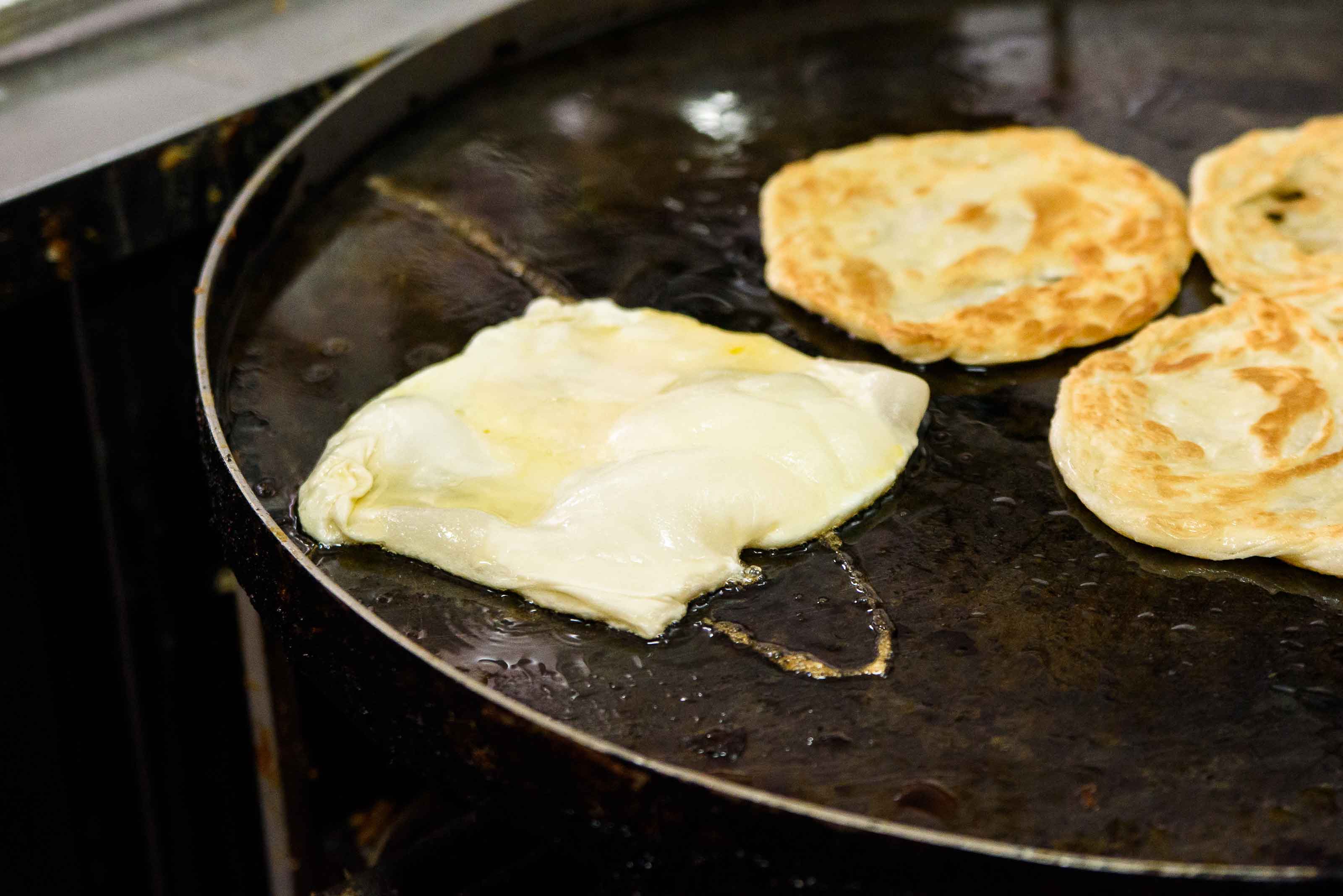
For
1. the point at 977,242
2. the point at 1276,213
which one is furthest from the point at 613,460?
the point at 1276,213

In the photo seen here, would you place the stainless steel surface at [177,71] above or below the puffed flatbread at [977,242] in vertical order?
above

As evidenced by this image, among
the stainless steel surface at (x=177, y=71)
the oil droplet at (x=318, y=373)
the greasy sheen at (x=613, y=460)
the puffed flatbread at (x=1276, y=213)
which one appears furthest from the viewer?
the stainless steel surface at (x=177, y=71)

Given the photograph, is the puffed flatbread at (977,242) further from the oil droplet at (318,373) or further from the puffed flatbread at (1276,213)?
the oil droplet at (318,373)

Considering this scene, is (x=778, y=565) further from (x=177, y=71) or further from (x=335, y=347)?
(x=177, y=71)

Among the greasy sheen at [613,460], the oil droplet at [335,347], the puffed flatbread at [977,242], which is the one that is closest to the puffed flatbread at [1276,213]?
the puffed flatbread at [977,242]

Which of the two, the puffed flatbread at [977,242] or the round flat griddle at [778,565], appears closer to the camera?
the round flat griddle at [778,565]

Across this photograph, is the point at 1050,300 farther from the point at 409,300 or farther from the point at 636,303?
the point at 409,300
